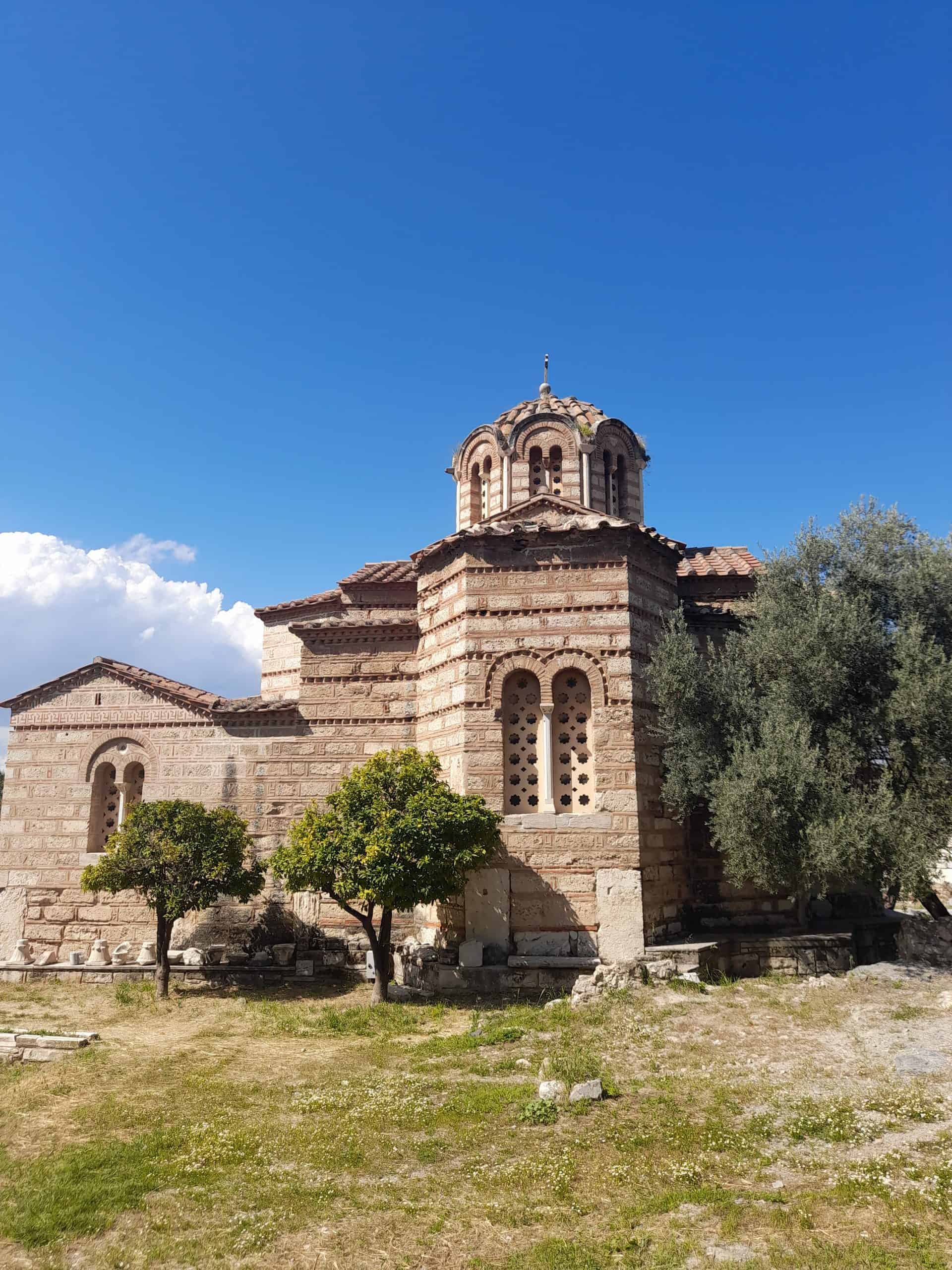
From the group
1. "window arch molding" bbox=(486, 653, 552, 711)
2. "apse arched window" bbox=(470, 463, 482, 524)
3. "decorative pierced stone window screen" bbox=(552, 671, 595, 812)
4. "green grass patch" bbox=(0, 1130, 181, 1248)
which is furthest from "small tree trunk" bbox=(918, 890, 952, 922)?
"green grass patch" bbox=(0, 1130, 181, 1248)

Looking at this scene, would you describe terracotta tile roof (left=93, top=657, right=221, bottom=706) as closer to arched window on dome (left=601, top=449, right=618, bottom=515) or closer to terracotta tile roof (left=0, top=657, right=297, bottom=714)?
terracotta tile roof (left=0, top=657, right=297, bottom=714)

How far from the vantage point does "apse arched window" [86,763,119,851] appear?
14.3m

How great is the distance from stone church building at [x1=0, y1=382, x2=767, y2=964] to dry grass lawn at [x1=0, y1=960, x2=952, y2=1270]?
186 centimetres

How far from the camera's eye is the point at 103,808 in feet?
47.8

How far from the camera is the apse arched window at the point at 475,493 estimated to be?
1631 cm

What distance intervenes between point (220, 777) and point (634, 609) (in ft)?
23.6

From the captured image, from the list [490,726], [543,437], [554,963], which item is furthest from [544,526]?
[554,963]

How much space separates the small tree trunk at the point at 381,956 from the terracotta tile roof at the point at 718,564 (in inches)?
297

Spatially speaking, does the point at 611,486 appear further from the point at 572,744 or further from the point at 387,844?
the point at 387,844

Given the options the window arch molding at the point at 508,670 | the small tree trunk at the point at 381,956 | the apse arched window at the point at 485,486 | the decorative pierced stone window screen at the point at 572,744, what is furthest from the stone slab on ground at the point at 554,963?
the apse arched window at the point at 485,486

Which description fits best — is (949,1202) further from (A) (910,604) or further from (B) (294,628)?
(B) (294,628)

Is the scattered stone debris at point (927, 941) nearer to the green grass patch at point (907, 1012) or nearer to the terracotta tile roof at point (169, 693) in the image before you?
the green grass patch at point (907, 1012)

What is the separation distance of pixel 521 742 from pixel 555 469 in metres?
5.84

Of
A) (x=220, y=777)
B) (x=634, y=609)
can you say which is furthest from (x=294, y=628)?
(x=634, y=609)
